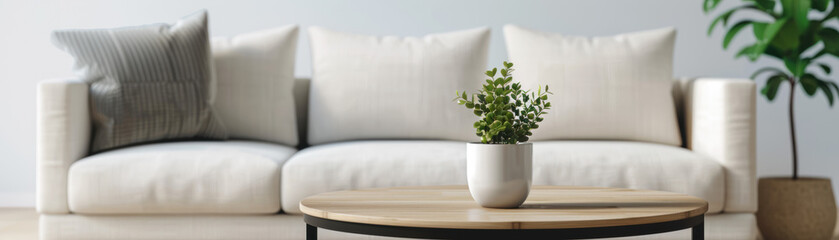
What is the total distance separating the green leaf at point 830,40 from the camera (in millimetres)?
2773

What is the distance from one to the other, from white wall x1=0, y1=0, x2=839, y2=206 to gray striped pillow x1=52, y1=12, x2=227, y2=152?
0.95 meters

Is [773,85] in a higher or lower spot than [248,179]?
higher

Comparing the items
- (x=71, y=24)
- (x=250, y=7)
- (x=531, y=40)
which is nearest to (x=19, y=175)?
(x=71, y=24)

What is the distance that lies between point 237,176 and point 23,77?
192 cm

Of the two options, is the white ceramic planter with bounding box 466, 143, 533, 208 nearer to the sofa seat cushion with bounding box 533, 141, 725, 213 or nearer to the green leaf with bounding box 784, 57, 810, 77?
the sofa seat cushion with bounding box 533, 141, 725, 213

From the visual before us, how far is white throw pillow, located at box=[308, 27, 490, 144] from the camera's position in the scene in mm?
2703

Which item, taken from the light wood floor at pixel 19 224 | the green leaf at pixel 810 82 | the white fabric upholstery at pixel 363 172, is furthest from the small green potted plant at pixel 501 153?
the light wood floor at pixel 19 224

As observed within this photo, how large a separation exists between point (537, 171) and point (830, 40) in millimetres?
1253

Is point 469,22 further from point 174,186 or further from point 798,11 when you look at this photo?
point 174,186

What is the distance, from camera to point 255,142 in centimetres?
268

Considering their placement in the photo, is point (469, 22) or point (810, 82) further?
point (469, 22)

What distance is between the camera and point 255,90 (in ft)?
9.04

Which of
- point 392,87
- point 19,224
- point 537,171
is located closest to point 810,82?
point 537,171

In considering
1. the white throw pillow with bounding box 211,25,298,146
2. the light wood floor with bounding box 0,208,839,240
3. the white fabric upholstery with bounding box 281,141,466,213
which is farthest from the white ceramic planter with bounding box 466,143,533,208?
the light wood floor with bounding box 0,208,839,240
